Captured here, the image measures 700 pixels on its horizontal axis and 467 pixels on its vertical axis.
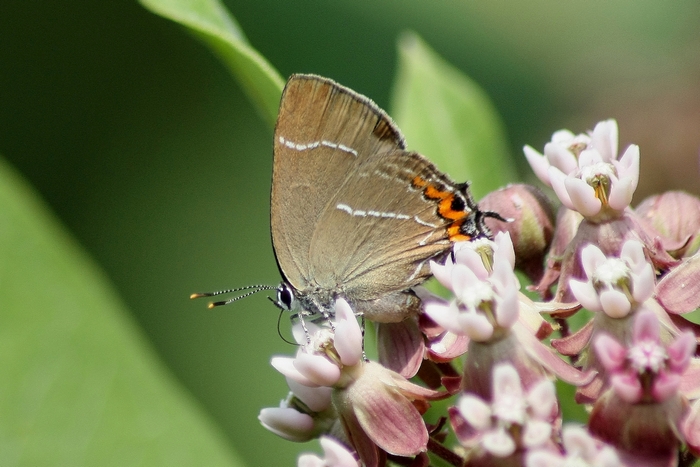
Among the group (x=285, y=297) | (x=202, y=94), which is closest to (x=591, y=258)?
(x=285, y=297)

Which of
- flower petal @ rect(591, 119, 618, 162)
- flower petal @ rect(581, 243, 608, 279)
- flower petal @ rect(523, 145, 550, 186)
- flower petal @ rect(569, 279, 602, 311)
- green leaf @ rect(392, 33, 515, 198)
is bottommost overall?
green leaf @ rect(392, 33, 515, 198)

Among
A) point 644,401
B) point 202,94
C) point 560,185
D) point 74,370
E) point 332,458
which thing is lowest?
point 202,94

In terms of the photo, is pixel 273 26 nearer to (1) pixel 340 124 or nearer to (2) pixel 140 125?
(2) pixel 140 125

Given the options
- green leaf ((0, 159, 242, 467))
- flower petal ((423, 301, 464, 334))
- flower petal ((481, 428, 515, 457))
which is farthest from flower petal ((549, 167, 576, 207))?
green leaf ((0, 159, 242, 467))

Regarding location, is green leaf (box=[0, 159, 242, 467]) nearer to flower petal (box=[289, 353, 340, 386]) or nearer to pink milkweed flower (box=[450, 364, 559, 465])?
flower petal (box=[289, 353, 340, 386])

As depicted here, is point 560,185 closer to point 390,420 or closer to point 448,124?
point 390,420

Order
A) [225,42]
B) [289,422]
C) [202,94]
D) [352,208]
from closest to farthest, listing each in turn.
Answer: [289,422] → [225,42] → [352,208] → [202,94]

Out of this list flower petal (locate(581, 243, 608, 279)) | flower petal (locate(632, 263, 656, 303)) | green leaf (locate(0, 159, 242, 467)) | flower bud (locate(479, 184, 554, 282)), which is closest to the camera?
flower petal (locate(632, 263, 656, 303))
